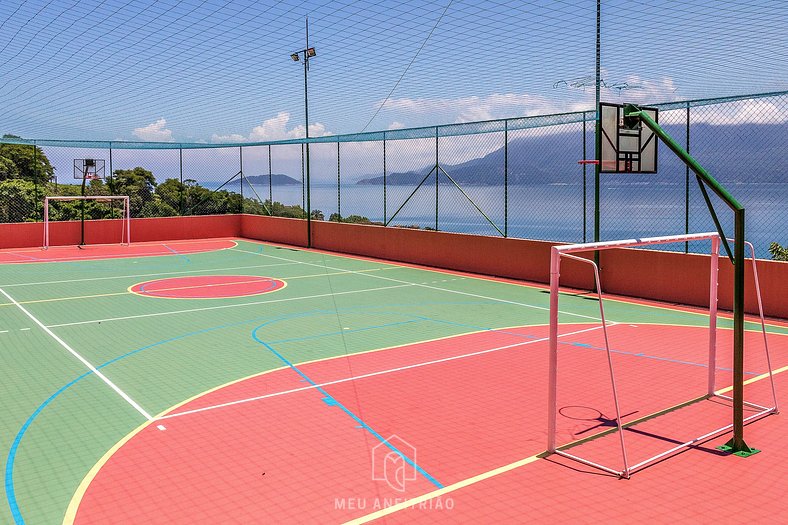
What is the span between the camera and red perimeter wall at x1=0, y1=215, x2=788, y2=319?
14859 mm

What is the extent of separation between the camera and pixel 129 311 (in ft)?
48.6

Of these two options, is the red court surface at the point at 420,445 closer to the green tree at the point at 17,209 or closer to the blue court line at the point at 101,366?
the blue court line at the point at 101,366

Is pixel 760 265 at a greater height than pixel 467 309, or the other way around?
pixel 760 265

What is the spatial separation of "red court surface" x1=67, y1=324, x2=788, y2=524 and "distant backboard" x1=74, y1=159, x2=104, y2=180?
2281 centimetres

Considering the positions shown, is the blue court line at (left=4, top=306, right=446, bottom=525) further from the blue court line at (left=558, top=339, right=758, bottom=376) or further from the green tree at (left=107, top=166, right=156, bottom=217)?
the green tree at (left=107, top=166, right=156, bottom=217)

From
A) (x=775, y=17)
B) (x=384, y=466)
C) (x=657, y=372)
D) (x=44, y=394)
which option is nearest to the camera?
(x=384, y=466)

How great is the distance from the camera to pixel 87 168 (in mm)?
29719

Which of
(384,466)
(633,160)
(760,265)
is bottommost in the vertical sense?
(384,466)

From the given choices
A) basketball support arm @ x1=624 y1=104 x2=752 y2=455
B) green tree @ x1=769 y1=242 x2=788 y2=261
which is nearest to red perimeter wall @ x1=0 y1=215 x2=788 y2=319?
green tree @ x1=769 y1=242 x2=788 y2=261

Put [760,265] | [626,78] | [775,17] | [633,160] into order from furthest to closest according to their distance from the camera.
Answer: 1. [626,78]
2. [760,265]
3. [633,160]
4. [775,17]

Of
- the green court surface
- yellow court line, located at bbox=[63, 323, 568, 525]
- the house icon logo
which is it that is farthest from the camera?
the green court surface

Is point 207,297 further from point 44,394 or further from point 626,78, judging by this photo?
point 626,78

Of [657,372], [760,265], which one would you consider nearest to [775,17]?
[760,265]

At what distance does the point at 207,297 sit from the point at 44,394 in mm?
7609
